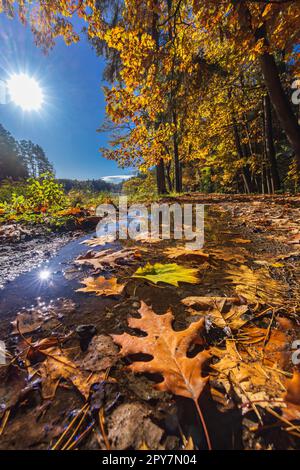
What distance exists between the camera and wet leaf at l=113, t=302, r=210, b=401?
0.61 metres

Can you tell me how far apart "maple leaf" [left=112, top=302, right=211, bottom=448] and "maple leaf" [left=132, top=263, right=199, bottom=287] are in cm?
36

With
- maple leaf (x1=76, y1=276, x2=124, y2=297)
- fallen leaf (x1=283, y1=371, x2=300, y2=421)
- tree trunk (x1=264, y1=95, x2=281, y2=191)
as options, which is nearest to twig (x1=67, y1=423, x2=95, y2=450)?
fallen leaf (x1=283, y1=371, x2=300, y2=421)

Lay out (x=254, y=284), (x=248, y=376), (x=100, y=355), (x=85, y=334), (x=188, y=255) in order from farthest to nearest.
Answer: (x=188, y=255) < (x=254, y=284) < (x=85, y=334) < (x=100, y=355) < (x=248, y=376)

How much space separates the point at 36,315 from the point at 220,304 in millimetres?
924

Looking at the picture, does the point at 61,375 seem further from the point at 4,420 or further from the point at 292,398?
the point at 292,398

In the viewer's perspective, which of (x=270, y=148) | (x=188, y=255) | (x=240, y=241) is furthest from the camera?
(x=270, y=148)

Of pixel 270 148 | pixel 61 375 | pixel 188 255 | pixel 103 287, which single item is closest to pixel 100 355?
pixel 61 375

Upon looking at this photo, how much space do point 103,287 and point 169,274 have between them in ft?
1.41

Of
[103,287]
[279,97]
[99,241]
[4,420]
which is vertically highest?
[279,97]

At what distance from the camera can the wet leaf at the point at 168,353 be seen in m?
0.61

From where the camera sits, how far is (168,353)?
28.3 inches

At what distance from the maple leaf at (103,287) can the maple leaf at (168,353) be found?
0.30 m

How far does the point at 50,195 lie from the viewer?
4531 mm

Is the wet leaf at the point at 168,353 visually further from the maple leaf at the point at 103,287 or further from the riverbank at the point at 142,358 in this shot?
the maple leaf at the point at 103,287
